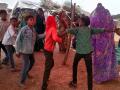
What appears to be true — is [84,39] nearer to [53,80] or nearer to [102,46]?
[102,46]

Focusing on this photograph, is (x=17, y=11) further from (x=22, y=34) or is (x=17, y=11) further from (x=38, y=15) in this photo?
(x=22, y=34)

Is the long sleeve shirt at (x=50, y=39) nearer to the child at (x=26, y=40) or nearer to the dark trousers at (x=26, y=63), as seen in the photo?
the child at (x=26, y=40)

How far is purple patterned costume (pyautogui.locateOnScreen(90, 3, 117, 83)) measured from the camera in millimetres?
9281

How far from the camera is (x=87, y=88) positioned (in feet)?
29.2

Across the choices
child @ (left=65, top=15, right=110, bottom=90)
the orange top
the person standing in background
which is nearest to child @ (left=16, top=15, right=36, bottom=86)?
the orange top

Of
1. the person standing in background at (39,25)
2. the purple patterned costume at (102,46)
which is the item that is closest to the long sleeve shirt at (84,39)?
the purple patterned costume at (102,46)

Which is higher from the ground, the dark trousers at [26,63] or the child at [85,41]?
the child at [85,41]

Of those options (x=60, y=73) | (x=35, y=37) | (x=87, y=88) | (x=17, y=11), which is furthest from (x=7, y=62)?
(x=17, y=11)

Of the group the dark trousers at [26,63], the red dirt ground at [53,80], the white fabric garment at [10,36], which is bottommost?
the red dirt ground at [53,80]

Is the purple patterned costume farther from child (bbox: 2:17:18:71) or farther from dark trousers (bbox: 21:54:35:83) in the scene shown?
child (bbox: 2:17:18:71)

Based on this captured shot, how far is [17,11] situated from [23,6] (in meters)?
1.12

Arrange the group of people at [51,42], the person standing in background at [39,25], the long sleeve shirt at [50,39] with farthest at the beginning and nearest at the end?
the person standing in background at [39,25], the group of people at [51,42], the long sleeve shirt at [50,39]

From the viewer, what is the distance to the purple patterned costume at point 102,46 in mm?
9281

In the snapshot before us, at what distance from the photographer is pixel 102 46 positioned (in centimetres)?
930
